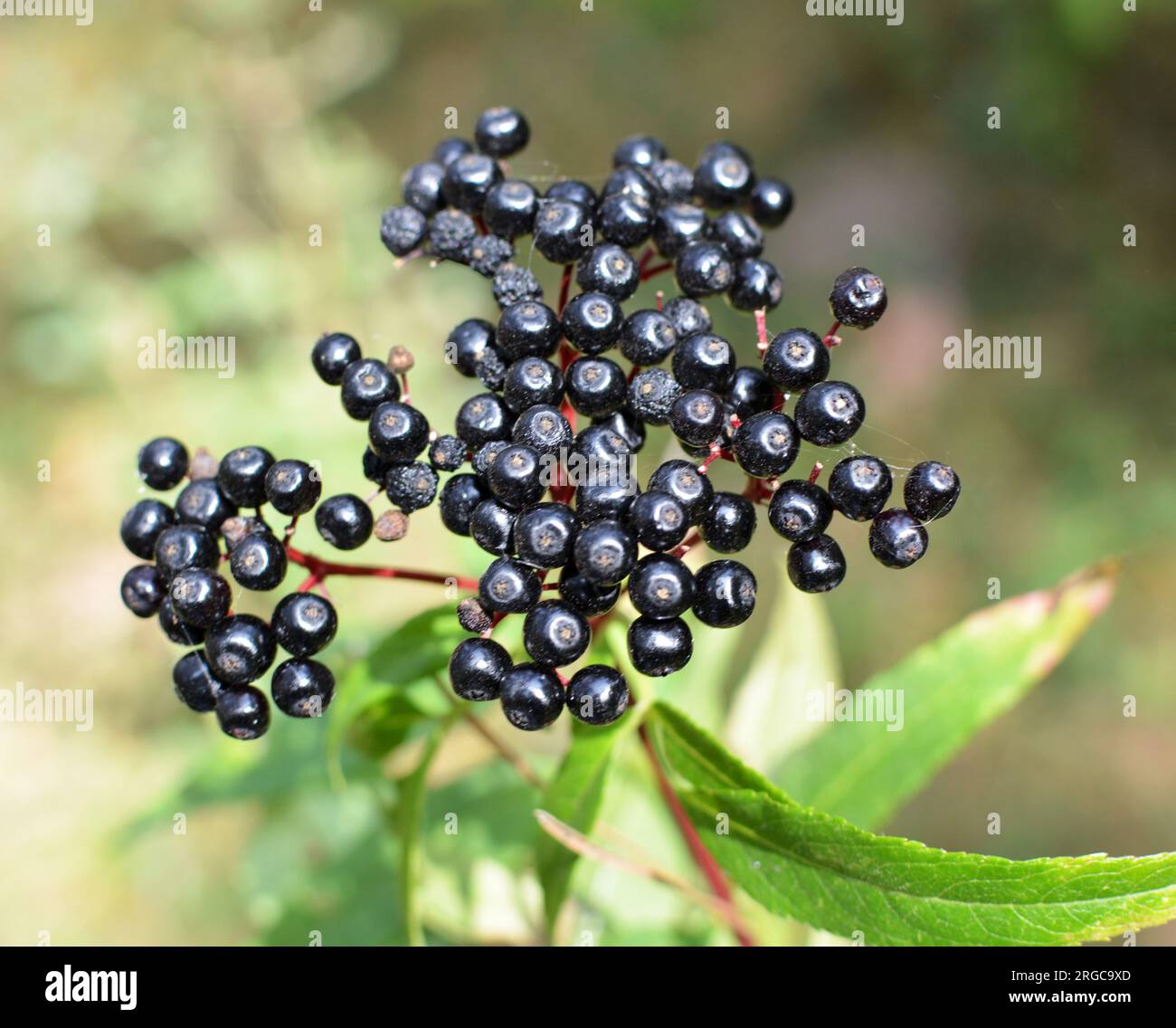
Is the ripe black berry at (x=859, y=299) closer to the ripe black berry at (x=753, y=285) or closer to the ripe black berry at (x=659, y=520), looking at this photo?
the ripe black berry at (x=753, y=285)

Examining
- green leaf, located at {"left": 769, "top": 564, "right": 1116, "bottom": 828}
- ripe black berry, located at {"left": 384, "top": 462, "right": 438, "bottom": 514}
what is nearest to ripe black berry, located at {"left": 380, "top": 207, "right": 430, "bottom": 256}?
ripe black berry, located at {"left": 384, "top": 462, "right": 438, "bottom": 514}


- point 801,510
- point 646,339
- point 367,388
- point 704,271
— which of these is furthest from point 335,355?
point 801,510

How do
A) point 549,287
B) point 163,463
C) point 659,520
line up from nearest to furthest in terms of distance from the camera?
point 659,520
point 163,463
point 549,287

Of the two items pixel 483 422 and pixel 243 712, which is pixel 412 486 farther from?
pixel 243 712

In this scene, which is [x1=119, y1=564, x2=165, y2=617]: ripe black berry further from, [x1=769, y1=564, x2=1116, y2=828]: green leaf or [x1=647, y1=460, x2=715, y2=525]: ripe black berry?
[x1=769, y1=564, x2=1116, y2=828]: green leaf

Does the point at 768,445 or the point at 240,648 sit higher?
the point at 768,445

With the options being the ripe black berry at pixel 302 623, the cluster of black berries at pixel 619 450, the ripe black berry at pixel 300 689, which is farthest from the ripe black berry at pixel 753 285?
the ripe black berry at pixel 300 689
